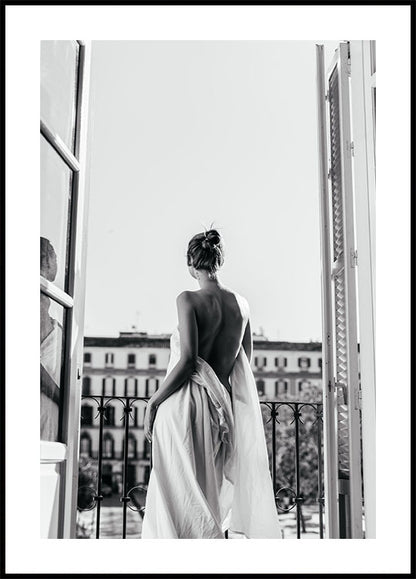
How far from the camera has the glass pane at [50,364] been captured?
6.95 ft

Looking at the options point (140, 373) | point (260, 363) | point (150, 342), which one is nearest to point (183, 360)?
point (140, 373)

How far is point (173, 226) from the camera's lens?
165 feet

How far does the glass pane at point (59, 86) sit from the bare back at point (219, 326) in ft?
3.06

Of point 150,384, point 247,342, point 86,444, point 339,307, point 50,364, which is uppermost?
point 150,384

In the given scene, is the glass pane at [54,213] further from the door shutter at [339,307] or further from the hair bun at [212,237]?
the door shutter at [339,307]

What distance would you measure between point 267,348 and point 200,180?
19.1 m

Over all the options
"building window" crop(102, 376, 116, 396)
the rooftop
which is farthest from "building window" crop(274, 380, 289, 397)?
"building window" crop(102, 376, 116, 396)

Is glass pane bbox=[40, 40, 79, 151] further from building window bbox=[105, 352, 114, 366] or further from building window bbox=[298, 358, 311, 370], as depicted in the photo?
building window bbox=[298, 358, 311, 370]

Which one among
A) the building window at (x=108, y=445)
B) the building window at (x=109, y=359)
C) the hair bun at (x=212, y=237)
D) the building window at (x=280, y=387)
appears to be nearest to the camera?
the hair bun at (x=212, y=237)

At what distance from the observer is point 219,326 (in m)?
2.95

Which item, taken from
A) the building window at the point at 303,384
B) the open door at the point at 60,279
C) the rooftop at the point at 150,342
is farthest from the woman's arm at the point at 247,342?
the building window at the point at 303,384

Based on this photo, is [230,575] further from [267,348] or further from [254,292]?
[267,348]

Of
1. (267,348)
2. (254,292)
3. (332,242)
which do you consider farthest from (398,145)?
(267,348)

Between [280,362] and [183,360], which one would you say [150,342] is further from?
[183,360]
